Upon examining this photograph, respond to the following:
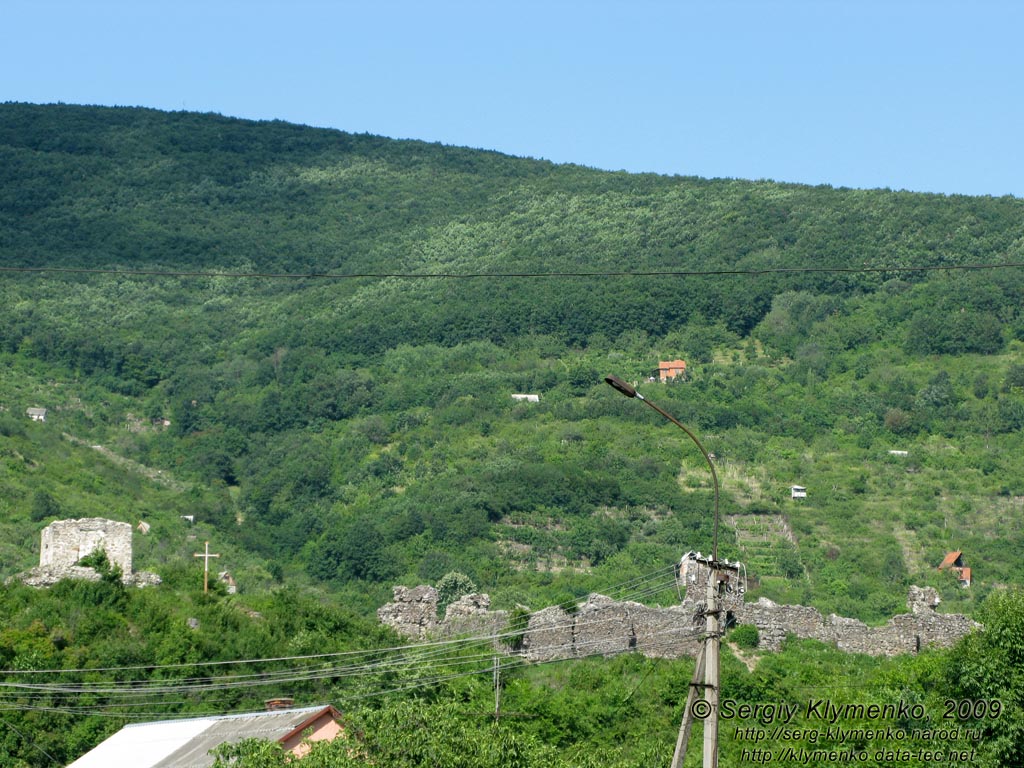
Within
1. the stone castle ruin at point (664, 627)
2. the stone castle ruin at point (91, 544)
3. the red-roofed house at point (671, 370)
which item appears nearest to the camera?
the stone castle ruin at point (664, 627)

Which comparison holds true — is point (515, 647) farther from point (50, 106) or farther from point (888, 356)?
point (50, 106)

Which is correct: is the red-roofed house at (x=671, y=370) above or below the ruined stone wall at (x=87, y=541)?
above

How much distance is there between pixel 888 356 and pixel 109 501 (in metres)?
35.9

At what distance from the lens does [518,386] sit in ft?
297

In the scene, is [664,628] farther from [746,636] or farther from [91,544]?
[91,544]

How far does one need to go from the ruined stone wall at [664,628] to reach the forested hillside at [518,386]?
11.7ft

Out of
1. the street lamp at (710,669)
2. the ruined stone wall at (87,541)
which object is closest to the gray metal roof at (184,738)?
the street lamp at (710,669)

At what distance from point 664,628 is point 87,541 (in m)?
14.2

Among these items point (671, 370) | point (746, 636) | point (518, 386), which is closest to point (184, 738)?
point (746, 636)

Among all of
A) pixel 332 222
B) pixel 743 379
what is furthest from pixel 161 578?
pixel 332 222

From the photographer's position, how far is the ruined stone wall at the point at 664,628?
47.4 metres

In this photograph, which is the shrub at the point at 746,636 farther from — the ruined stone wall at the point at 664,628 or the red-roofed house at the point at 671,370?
the red-roofed house at the point at 671,370

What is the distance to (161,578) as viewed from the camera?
49281mm

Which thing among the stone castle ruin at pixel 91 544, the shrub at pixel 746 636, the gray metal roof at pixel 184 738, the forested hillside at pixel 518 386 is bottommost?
the gray metal roof at pixel 184 738
